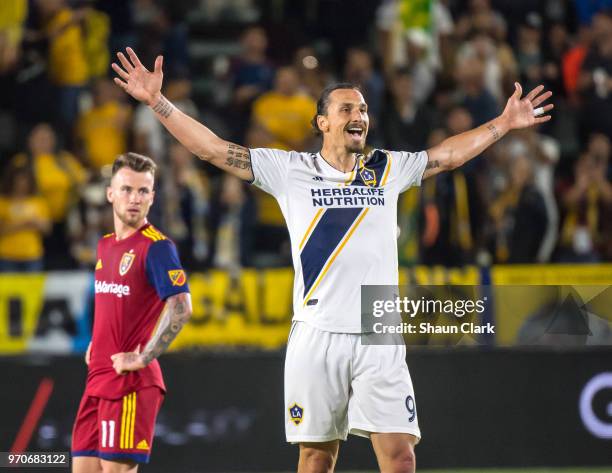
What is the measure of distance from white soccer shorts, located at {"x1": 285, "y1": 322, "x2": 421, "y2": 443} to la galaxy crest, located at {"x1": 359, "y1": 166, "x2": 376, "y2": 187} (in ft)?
2.70

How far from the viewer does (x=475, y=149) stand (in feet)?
22.1

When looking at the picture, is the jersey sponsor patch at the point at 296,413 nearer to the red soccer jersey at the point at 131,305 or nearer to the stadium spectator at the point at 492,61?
the red soccer jersey at the point at 131,305

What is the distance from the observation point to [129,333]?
6.30m

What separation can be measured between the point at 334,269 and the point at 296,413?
0.77m

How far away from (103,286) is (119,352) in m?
0.36

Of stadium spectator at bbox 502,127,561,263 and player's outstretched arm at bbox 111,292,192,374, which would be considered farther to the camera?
stadium spectator at bbox 502,127,561,263

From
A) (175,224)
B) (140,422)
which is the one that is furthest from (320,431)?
(175,224)

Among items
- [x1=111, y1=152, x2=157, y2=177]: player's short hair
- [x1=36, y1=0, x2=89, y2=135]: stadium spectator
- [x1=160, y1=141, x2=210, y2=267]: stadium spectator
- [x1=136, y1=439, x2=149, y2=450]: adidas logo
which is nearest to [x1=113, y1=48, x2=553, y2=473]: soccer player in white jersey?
[x1=111, y1=152, x2=157, y2=177]: player's short hair

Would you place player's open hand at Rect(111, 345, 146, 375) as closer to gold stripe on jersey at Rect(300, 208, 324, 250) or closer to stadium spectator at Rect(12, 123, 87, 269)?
gold stripe on jersey at Rect(300, 208, 324, 250)

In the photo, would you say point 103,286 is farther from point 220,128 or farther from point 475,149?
point 220,128

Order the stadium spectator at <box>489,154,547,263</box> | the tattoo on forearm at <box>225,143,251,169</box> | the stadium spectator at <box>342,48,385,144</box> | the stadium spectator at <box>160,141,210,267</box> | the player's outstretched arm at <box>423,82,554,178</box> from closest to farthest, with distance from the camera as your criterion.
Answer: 1. the tattoo on forearm at <box>225,143,251,169</box>
2. the player's outstretched arm at <box>423,82,554,178</box>
3. the stadium spectator at <box>160,141,210,267</box>
4. the stadium spectator at <box>489,154,547,263</box>
5. the stadium spectator at <box>342,48,385,144</box>

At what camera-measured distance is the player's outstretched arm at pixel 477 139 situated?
673 cm

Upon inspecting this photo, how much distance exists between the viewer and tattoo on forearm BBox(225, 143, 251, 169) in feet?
21.2

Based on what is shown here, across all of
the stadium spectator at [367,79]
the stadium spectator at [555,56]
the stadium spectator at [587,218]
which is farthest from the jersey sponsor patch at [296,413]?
the stadium spectator at [555,56]
